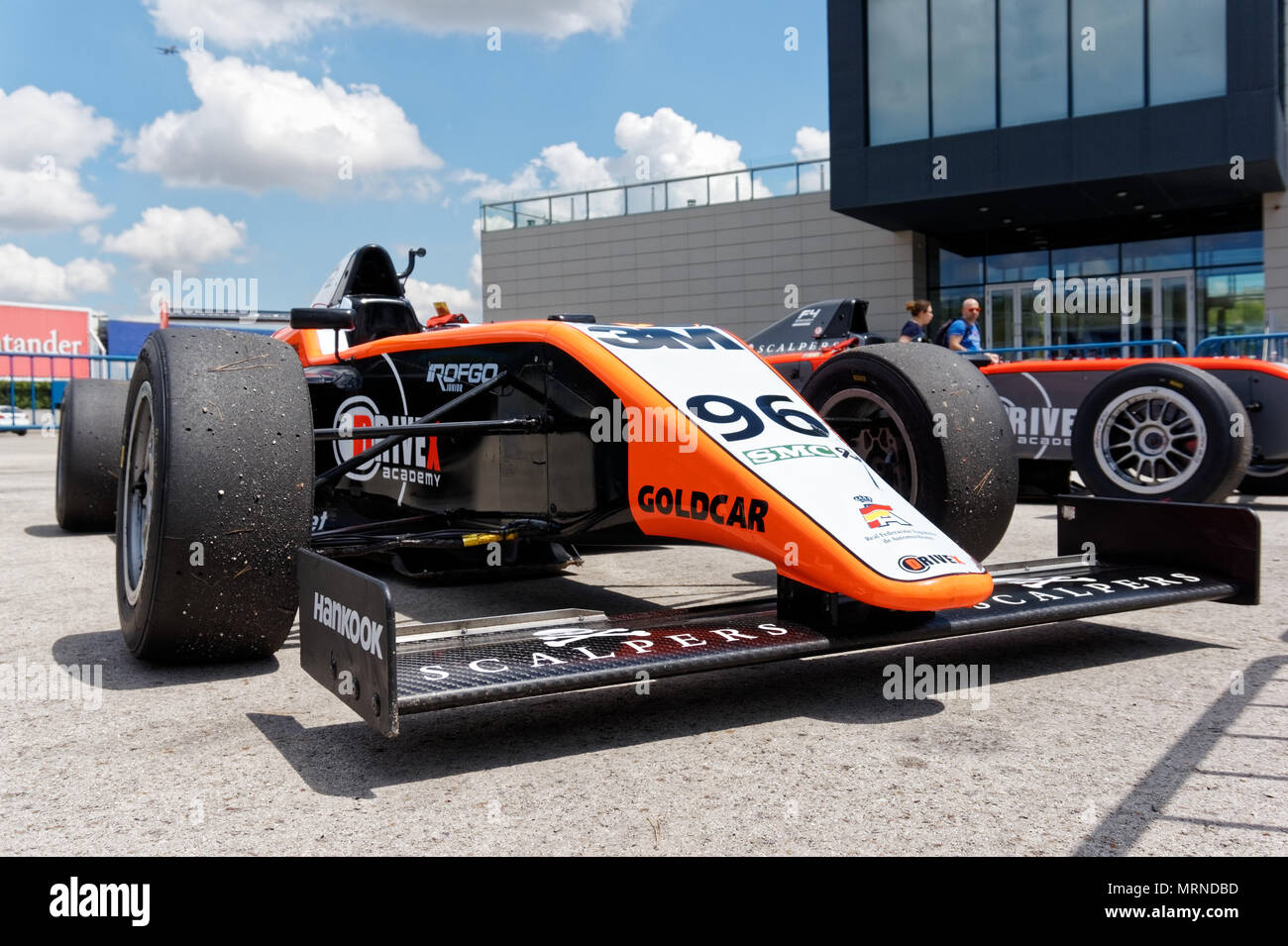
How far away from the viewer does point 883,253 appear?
24.9 meters

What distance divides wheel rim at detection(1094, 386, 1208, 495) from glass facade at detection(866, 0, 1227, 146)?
1330cm

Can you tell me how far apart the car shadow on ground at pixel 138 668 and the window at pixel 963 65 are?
763 inches

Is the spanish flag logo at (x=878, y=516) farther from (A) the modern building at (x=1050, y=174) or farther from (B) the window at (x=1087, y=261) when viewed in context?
(B) the window at (x=1087, y=261)

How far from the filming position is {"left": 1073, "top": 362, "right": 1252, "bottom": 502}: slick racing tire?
714 cm

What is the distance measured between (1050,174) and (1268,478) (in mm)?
11485

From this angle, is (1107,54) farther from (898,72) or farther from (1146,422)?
(1146,422)

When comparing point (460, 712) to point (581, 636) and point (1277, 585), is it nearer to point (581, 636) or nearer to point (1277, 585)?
point (581, 636)

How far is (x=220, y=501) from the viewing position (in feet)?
11.5

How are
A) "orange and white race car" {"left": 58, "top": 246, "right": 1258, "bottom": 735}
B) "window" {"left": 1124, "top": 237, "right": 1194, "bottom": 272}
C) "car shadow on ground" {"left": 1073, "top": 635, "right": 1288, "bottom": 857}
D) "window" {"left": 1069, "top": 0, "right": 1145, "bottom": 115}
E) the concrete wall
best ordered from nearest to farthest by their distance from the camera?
"car shadow on ground" {"left": 1073, "top": 635, "right": 1288, "bottom": 857}, "orange and white race car" {"left": 58, "top": 246, "right": 1258, "bottom": 735}, "window" {"left": 1069, "top": 0, "right": 1145, "bottom": 115}, "window" {"left": 1124, "top": 237, "right": 1194, "bottom": 272}, the concrete wall

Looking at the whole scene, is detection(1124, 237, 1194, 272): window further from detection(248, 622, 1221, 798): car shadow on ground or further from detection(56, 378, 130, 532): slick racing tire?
detection(56, 378, 130, 532): slick racing tire

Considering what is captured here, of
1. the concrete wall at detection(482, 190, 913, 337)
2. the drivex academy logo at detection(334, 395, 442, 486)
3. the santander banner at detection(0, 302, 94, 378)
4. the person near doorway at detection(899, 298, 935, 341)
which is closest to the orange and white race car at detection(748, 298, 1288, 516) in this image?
the person near doorway at detection(899, 298, 935, 341)

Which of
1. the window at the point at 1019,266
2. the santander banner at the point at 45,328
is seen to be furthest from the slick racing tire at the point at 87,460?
the santander banner at the point at 45,328

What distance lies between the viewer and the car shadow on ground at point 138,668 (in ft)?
12.0
